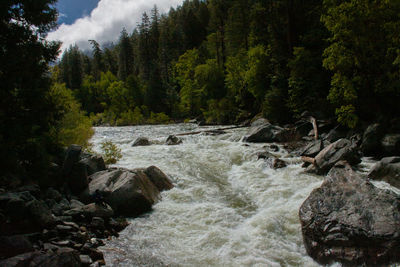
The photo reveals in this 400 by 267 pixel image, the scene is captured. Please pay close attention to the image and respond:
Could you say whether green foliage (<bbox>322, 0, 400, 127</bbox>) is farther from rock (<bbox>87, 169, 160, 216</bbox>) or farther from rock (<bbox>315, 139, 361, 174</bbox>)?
rock (<bbox>87, 169, 160, 216</bbox>)

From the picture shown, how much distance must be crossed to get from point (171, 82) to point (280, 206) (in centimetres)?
5141

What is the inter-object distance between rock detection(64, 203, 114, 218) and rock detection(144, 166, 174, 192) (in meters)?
2.65

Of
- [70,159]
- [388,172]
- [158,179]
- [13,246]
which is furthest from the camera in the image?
[158,179]

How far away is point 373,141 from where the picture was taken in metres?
12.5

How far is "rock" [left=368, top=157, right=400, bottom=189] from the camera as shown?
8.86 metres

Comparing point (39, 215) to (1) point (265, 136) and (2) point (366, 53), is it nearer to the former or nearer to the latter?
(1) point (265, 136)

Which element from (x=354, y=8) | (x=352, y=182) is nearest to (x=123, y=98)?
(x=354, y=8)

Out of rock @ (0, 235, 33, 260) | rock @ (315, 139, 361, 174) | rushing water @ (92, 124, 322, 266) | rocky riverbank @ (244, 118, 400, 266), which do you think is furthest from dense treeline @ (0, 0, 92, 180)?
rock @ (315, 139, 361, 174)

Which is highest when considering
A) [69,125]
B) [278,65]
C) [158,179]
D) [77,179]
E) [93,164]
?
[278,65]

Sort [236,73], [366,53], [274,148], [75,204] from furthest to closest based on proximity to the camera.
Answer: [236,73] → [274,148] → [366,53] → [75,204]

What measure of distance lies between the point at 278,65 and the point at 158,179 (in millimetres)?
18923

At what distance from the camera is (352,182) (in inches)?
278

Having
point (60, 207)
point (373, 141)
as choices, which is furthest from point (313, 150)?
point (60, 207)

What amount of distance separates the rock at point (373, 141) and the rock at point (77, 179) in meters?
12.9
